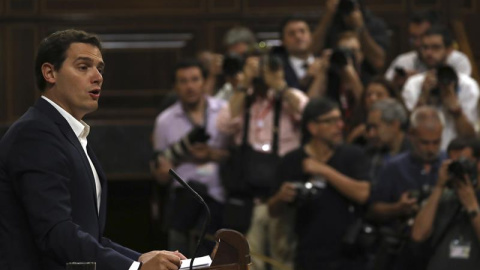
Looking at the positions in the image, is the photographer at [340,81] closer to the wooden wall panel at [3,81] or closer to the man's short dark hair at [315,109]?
the man's short dark hair at [315,109]

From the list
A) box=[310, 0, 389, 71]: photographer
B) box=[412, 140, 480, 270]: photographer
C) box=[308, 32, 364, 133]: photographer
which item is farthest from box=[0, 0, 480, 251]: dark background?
box=[412, 140, 480, 270]: photographer

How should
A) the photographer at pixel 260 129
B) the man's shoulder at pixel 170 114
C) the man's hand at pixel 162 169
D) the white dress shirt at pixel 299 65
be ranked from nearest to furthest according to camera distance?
the photographer at pixel 260 129 → the man's hand at pixel 162 169 → the man's shoulder at pixel 170 114 → the white dress shirt at pixel 299 65

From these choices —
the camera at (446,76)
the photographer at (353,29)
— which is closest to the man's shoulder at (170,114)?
the photographer at (353,29)

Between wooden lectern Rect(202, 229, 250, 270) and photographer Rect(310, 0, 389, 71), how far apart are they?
4.59m

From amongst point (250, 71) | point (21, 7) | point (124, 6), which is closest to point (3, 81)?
point (21, 7)

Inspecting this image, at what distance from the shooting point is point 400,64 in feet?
26.7

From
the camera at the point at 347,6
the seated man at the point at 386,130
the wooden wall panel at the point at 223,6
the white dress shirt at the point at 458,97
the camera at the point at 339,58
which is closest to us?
the seated man at the point at 386,130

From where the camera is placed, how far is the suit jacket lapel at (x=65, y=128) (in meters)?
3.29

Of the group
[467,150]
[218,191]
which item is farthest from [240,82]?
[467,150]

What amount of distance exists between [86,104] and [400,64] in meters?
5.11

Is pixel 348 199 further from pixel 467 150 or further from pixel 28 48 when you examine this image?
pixel 28 48

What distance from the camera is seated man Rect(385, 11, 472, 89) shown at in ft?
25.4

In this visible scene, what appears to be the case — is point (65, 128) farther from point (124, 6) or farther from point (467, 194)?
point (124, 6)

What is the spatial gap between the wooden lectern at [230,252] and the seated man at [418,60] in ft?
15.6
